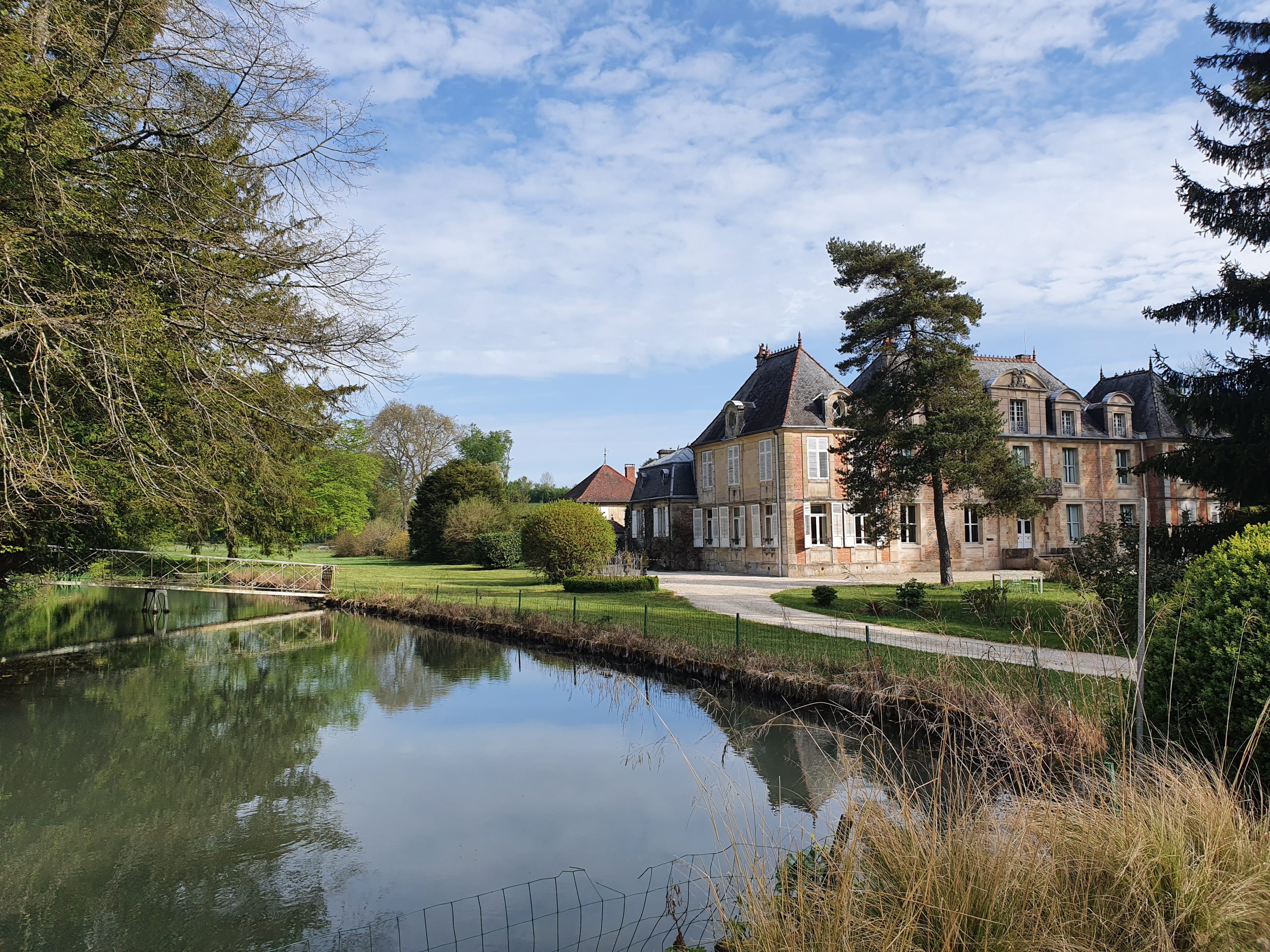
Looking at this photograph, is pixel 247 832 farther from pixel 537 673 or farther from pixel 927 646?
pixel 927 646

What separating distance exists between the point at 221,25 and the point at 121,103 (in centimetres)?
98

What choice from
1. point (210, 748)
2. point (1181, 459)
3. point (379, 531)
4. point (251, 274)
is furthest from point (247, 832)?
point (379, 531)

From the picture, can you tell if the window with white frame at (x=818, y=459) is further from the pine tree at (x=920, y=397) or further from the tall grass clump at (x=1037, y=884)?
the tall grass clump at (x=1037, y=884)

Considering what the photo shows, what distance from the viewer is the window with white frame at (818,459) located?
87.8ft

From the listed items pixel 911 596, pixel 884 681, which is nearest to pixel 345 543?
pixel 911 596

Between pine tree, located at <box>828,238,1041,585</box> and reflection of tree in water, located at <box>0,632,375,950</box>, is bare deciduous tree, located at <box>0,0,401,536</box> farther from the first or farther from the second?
pine tree, located at <box>828,238,1041,585</box>

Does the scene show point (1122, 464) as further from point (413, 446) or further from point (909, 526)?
point (413, 446)

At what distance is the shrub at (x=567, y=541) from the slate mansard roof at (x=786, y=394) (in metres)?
7.23

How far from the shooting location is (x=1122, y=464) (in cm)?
3016

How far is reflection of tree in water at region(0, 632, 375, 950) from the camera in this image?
475 centimetres

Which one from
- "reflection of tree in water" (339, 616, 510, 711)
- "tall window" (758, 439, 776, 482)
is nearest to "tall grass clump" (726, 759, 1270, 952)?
"reflection of tree in water" (339, 616, 510, 711)

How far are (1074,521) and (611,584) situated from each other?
18.7m

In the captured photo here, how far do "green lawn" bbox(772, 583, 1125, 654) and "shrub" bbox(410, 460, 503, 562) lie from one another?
64.0ft

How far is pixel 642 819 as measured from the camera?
6230mm
